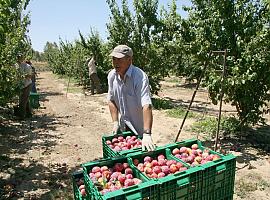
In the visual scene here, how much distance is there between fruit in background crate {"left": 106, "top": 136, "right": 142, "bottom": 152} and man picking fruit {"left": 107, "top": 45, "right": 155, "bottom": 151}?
0.16 meters

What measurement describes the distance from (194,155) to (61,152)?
4.24 meters

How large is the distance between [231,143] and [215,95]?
1301mm

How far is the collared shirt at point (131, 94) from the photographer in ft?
11.8

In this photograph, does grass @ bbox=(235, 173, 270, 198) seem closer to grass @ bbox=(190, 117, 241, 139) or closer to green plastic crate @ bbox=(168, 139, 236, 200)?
green plastic crate @ bbox=(168, 139, 236, 200)

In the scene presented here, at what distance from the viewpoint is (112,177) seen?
9.09 ft

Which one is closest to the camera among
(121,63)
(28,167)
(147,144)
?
(147,144)

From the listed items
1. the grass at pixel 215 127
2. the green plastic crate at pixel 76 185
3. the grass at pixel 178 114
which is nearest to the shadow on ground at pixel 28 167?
the green plastic crate at pixel 76 185

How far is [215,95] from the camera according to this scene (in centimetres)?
691

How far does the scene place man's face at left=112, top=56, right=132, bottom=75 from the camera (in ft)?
11.4

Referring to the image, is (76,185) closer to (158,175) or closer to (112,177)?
(112,177)

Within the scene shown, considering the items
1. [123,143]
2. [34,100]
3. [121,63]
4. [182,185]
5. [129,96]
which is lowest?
[34,100]

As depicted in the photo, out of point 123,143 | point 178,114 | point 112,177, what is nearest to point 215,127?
point 178,114

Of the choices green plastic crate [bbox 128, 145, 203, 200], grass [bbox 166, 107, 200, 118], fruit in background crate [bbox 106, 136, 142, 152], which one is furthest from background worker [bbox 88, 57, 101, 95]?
green plastic crate [bbox 128, 145, 203, 200]

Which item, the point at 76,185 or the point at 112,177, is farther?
the point at 76,185
